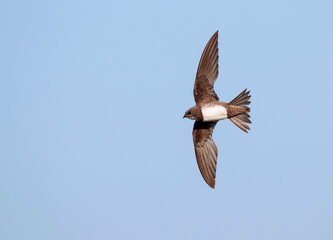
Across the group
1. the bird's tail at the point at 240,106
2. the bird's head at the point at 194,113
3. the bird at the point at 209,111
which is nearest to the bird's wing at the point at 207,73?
the bird at the point at 209,111

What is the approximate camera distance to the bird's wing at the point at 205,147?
12.3m

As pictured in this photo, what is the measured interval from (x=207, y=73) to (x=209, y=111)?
1.01 meters

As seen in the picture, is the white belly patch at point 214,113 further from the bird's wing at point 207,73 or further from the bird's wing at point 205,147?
the bird's wing at point 205,147

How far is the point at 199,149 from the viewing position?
12.7m

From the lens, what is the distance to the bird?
37.6 feet

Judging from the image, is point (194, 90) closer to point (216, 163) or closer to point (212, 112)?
point (212, 112)

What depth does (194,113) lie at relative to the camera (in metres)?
11.8

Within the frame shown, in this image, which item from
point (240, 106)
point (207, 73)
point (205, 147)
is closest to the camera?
point (240, 106)

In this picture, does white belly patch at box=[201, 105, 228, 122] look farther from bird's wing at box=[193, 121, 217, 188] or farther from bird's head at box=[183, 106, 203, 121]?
bird's wing at box=[193, 121, 217, 188]

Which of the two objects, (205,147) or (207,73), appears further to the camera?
(205,147)

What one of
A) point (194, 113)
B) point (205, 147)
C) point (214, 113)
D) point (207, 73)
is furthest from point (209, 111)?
point (205, 147)

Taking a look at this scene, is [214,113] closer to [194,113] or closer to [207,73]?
[194,113]

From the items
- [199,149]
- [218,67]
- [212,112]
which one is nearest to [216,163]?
[199,149]

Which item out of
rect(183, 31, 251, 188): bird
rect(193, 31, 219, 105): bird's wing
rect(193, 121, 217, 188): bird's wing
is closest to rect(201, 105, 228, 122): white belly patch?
rect(183, 31, 251, 188): bird
